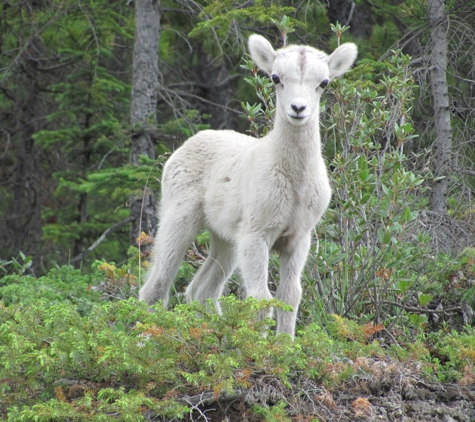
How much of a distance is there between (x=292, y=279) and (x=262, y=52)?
183cm

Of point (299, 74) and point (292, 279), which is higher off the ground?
point (299, 74)

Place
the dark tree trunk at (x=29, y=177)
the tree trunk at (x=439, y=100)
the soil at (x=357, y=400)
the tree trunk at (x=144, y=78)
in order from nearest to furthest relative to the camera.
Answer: the soil at (x=357, y=400)
the tree trunk at (x=439, y=100)
the tree trunk at (x=144, y=78)
the dark tree trunk at (x=29, y=177)

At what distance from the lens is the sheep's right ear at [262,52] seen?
6031 mm

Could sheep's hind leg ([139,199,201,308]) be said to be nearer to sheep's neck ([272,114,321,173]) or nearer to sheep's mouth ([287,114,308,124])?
sheep's neck ([272,114,321,173])

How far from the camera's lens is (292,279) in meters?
5.94

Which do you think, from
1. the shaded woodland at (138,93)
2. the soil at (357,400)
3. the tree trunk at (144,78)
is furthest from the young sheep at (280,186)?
the tree trunk at (144,78)

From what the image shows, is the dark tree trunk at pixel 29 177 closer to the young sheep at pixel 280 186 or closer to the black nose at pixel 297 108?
the young sheep at pixel 280 186

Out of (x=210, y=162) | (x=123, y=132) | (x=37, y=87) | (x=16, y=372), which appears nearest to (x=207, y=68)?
(x=37, y=87)

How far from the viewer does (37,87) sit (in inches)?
604

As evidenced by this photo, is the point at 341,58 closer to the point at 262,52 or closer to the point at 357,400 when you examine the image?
the point at 262,52

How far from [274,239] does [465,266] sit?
8.42 ft

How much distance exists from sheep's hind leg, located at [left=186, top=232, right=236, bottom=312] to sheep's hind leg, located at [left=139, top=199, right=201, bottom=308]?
320 millimetres

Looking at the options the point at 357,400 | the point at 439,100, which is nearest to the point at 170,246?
the point at 357,400

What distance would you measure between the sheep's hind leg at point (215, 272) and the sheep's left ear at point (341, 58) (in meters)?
1.92
